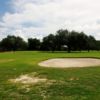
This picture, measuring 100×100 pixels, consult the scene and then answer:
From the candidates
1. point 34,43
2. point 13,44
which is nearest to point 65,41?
point 34,43

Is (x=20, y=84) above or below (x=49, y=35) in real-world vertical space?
below

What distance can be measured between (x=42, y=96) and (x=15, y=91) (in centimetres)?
197

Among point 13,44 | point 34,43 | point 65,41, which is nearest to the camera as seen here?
point 65,41

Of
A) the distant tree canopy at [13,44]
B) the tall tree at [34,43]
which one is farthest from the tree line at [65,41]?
the distant tree canopy at [13,44]

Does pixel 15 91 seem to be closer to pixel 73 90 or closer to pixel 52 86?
pixel 52 86

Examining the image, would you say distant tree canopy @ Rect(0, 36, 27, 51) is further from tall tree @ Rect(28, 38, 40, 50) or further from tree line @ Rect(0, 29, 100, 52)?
tree line @ Rect(0, 29, 100, 52)

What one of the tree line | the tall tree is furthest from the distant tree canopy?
the tree line

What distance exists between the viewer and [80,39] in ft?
295

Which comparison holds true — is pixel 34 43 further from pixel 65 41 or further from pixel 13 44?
pixel 65 41

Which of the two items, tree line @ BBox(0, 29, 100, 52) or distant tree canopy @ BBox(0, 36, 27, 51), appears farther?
distant tree canopy @ BBox(0, 36, 27, 51)

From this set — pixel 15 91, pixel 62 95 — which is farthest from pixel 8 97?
pixel 62 95

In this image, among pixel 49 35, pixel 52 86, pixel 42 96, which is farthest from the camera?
pixel 49 35

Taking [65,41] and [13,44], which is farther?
[13,44]

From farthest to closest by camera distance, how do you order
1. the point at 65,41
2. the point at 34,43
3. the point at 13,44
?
the point at 13,44, the point at 34,43, the point at 65,41
